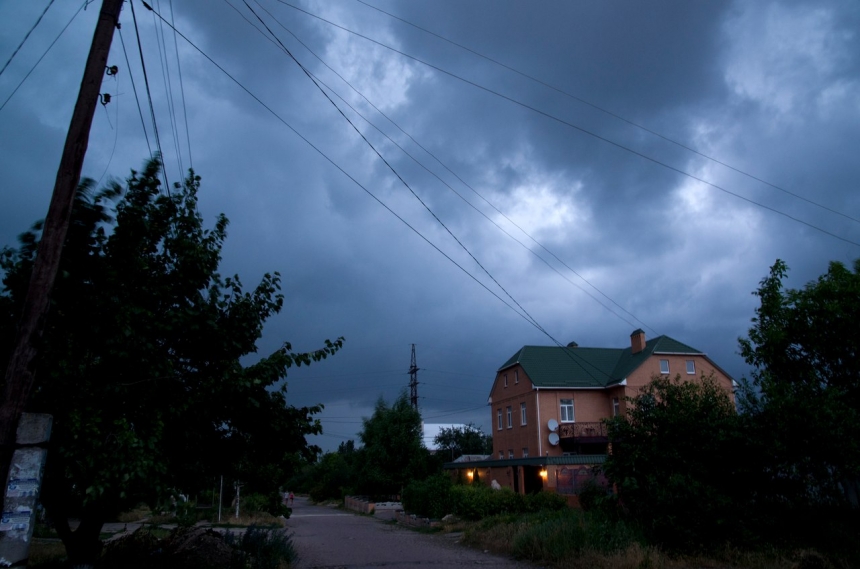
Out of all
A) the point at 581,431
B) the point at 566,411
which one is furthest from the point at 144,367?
the point at 566,411

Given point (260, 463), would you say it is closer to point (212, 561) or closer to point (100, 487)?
point (212, 561)

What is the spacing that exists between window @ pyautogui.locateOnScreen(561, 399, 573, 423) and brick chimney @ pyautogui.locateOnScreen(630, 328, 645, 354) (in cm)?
631

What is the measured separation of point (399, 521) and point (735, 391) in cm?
2058

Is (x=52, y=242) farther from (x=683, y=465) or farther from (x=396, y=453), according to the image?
(x=396, y=453)

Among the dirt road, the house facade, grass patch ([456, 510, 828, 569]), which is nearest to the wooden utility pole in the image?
the dirt road

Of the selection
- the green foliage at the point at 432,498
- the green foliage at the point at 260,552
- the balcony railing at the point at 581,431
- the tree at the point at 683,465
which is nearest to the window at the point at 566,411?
the balcony railing at the point at 581,431

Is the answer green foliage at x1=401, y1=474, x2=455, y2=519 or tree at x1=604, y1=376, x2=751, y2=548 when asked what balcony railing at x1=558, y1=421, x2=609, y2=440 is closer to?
green foliage at x1=401, y1=474, x2=455, y2=519

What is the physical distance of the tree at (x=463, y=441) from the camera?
228 ft

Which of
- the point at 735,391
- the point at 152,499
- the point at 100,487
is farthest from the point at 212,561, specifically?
the point at 735,391

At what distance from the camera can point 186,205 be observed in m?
9.33

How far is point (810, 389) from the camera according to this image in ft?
47.9

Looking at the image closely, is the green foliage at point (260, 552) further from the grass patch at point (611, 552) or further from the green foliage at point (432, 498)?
the green foliage at point (432, 498)

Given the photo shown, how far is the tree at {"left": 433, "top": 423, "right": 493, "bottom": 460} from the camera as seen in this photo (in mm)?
69613

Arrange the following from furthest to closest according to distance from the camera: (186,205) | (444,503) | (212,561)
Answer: (444,503) < (212,561) < (186,205)
